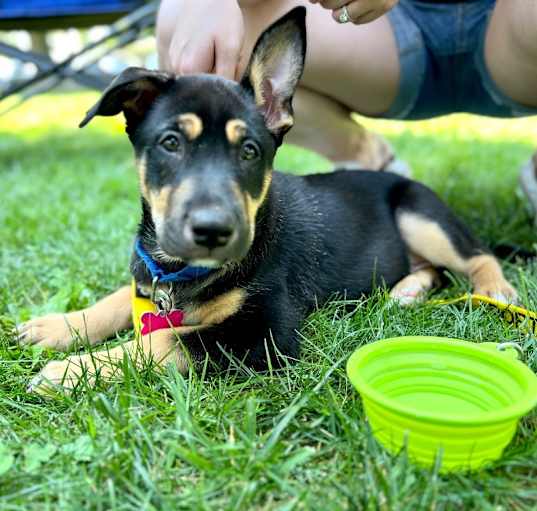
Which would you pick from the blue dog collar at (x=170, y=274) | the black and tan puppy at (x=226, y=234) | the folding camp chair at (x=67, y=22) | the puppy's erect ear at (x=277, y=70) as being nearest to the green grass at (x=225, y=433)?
the black and tan puppy at (x=226, y=234)

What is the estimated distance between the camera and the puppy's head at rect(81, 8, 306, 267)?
7.11ft

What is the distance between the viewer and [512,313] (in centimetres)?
276

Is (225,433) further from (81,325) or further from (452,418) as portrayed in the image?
(81,325)

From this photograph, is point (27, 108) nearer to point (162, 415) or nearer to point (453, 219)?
point (453, 219)

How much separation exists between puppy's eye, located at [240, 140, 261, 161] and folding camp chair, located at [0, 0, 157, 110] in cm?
482

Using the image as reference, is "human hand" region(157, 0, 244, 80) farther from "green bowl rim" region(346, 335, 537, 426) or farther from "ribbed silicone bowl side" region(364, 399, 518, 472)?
"ribbed silicone bowl side" region(364, 399, 518, 472)

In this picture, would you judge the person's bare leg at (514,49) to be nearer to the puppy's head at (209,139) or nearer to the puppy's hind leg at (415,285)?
the puppy's hind leg at (415,285)

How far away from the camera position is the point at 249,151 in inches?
95.9

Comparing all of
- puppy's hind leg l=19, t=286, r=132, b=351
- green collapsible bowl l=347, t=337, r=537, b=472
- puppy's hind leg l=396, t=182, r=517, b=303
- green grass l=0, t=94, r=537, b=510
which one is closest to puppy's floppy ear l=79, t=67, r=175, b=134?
puppy's hind leg l=19, t=286, r=132, b=351

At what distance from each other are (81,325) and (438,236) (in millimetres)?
1885

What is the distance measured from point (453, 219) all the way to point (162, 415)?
82.7 inches

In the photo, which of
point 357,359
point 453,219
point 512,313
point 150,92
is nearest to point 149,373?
point 357,359

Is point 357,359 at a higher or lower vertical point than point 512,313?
higher

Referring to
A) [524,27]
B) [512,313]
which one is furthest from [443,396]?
[524,27]
